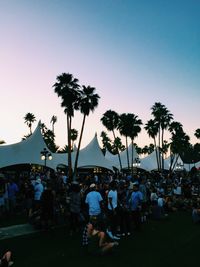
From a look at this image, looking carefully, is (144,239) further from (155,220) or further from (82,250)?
(155,220)

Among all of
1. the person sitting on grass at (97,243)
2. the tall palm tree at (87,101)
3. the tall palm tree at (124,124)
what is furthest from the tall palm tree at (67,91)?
the person sitting on grass at (97,243)

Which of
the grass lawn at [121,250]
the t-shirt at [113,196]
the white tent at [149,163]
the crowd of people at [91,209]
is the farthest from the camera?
the white tent at [149,163]

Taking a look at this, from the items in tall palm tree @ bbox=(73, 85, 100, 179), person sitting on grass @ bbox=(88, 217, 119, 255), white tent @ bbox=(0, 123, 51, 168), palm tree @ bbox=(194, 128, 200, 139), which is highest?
palm tree @ bbox=(194, 128, 200, 139)

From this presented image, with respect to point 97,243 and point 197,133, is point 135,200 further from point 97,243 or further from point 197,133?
point 197,133

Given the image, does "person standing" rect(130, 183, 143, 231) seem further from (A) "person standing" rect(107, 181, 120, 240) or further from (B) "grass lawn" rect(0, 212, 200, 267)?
(A) "person standing" rect(107, 181, 120, 240)

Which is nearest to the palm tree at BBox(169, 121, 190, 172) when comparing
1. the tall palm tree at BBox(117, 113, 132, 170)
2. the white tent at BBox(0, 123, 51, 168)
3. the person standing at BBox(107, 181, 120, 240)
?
the tall palm tree at BBox(117, 113, 132, 170)

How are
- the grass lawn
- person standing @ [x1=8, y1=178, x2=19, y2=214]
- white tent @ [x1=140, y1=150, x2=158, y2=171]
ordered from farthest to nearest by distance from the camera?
1. white tent @ [x1=140, y1=150, x2=158, y2=171]
2. person standing @ [x1=8, y1=178, x2=19, y2=214]
3. the grass lawn

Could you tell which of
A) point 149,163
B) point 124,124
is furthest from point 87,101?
point 149,163

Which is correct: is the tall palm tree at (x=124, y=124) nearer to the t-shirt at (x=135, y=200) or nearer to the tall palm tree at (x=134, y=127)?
the tall palm tree at (x=134, y=127)

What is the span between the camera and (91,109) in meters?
38.2

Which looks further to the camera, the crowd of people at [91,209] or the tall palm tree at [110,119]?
the tall palm tree at [110,119]

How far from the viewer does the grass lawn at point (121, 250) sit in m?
7.03

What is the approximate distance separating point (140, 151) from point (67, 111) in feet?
352

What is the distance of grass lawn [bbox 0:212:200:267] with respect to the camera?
7.03 m
